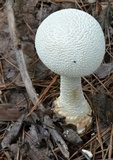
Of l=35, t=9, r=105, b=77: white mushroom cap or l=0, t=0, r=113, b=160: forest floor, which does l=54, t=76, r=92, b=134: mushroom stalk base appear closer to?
l=0, t=0, r=113, b=160: forest floor

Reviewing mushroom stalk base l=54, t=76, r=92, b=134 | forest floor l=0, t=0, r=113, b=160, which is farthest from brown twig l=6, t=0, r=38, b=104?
mushroom stalk base l=54, t=76, r=92, b=134

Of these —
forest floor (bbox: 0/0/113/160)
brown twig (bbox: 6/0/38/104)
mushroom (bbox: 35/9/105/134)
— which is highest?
mushroom (bbox: 35/9/105/134)

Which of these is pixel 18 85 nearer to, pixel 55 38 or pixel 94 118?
pixel 94 118

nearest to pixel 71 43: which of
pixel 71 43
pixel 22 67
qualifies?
pixel 71 43

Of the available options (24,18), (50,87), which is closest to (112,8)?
(24,18)

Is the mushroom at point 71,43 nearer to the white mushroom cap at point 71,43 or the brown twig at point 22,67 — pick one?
the white mushroom cap at point 71,43

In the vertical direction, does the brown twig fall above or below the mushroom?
below

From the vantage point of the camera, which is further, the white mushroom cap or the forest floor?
the forest floor

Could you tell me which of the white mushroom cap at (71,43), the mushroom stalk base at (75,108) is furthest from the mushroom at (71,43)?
the mushroom stalk base at (75,108)
